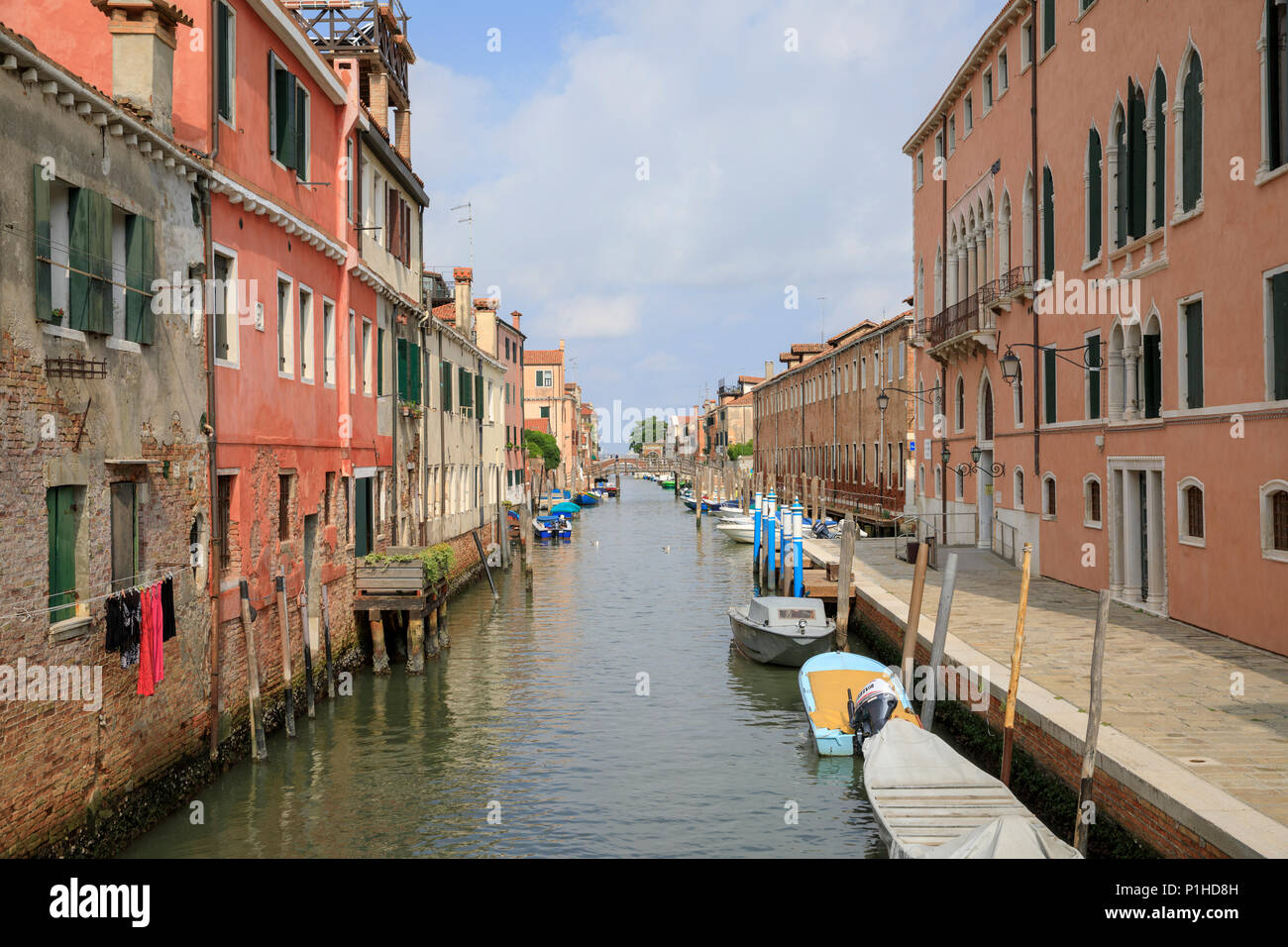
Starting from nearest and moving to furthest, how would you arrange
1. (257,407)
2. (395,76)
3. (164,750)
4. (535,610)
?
(164,750) < (257,407) < (395,76) < (535,610)

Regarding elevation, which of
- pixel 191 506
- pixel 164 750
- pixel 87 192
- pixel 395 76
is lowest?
pixel 164 750

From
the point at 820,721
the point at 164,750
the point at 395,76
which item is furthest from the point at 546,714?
the point at 395,76

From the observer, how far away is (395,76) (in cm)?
2214

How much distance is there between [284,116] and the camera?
47.6ft

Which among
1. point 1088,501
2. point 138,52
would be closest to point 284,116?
point 138,52

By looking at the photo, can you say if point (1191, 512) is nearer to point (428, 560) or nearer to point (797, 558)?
point (797, 558)

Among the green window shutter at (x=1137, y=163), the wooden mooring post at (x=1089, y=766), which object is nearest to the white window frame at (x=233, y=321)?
the wooden mooring post at (x=1089, y=766)

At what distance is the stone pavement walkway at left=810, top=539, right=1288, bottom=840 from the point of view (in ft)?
27.7

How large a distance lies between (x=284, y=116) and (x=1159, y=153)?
11.6 metres

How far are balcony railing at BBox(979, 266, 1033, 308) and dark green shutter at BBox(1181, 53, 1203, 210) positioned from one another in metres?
7.28

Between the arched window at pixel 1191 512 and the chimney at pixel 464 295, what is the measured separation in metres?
21.5

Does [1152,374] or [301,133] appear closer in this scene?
[301,133]

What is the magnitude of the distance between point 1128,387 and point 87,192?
14.0 meters

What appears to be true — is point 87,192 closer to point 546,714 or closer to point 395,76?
point 546,714
